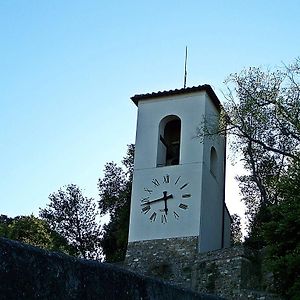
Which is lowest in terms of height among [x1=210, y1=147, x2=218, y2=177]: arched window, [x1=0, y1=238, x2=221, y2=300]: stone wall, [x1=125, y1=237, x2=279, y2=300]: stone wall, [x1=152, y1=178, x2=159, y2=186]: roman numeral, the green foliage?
[x1=0, y1=238, x2=221, y2=300]: stone wall

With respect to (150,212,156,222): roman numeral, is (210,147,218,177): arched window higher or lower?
higher

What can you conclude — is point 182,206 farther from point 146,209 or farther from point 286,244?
point 286,244

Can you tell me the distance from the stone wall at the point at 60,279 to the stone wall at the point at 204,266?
35.3ft

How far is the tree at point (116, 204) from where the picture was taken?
2203 centimetres

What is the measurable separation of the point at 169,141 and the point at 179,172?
1844 mm

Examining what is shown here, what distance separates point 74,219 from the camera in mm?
27047

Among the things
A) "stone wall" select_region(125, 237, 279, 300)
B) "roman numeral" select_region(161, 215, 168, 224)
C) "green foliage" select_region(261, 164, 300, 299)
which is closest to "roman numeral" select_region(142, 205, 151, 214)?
"roman numeral" select_region(161, 215, 168, 224)

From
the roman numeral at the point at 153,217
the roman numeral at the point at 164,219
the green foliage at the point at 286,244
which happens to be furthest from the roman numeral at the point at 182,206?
the green foliage at the point at 286,244

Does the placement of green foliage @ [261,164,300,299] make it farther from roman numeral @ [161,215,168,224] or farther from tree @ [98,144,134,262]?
tree @ [98,144,134,262]

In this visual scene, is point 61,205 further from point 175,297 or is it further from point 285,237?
point 175,297

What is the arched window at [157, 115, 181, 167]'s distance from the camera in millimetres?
19719

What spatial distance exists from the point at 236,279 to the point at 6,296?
13277 mm

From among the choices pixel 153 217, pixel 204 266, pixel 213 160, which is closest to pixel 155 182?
pixel 153 217

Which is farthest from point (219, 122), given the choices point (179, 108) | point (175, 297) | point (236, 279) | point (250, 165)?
point (175, 297)
